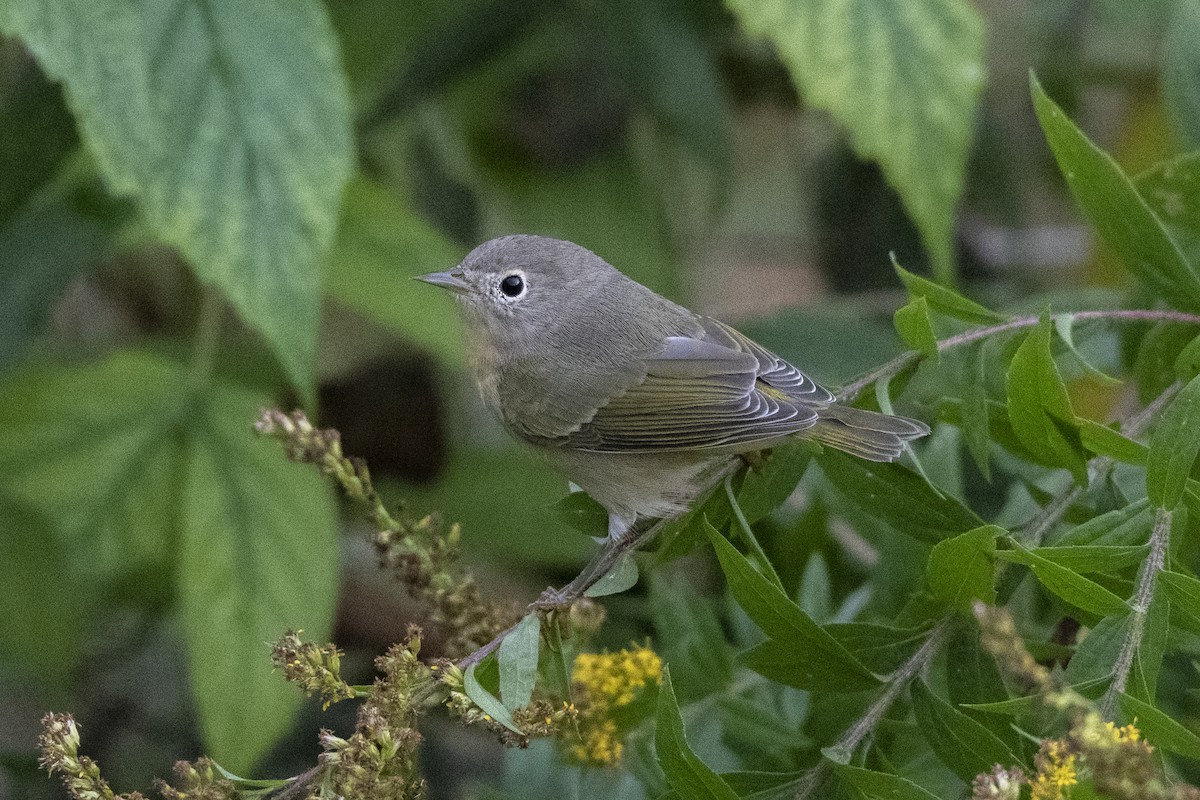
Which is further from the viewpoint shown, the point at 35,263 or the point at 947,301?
the point at 35,263

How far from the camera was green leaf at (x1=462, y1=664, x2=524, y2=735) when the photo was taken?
1015 mm

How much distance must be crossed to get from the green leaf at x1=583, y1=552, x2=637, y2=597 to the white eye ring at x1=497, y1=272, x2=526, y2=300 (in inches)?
28.1

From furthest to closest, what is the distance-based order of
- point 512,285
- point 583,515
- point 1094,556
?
point 512,285, point 583,515, point 1094,556

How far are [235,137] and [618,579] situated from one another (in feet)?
2.95

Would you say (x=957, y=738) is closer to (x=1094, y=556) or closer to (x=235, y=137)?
(x=1094, y=556)

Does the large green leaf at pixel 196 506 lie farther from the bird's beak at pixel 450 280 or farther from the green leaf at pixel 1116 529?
the green leaf at pixel 1116 529

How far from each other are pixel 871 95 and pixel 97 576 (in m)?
1.70

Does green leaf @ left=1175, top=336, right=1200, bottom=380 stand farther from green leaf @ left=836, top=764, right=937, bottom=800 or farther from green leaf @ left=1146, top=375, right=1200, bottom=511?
green leaf @ left=836, top=764, right=937, bottom=800

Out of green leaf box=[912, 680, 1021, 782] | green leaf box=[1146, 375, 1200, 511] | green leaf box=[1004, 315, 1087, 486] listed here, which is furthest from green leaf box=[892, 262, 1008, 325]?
green leaf box=[912, 680, 1021, 782]

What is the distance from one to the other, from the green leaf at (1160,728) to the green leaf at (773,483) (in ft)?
1.47

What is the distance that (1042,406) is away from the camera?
1259 mm

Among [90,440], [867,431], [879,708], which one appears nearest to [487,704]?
[879,708]

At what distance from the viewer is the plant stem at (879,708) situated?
1.14 meters

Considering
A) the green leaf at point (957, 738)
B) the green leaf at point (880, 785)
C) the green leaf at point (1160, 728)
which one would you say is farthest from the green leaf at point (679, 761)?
the green leaf at point (1160, 728)
